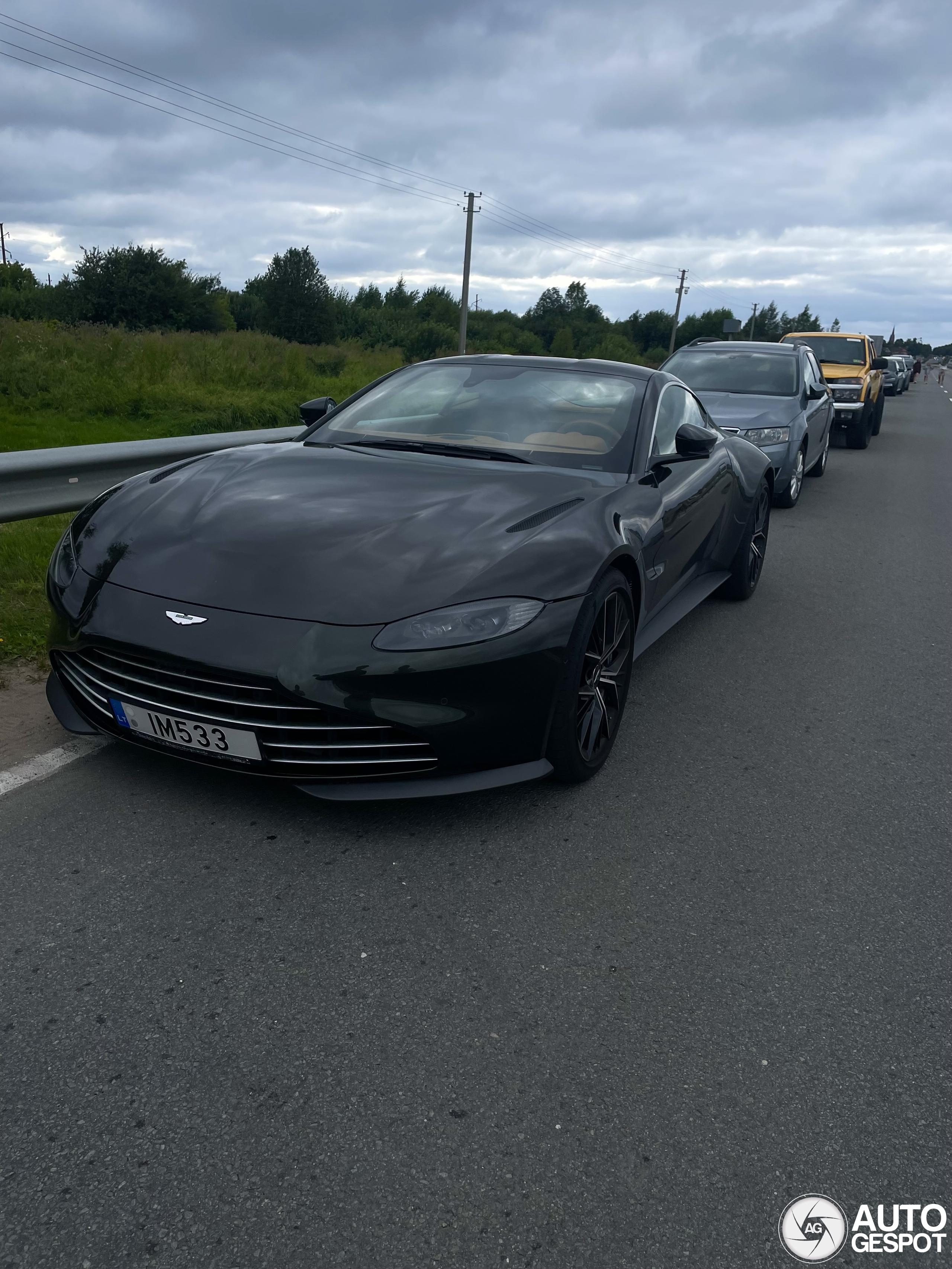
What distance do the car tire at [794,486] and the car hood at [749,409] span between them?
0.41 m

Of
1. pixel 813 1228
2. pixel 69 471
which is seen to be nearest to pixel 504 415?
pixel 69 471

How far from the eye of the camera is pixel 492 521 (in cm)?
333

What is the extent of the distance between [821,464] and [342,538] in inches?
408

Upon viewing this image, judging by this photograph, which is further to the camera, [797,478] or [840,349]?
[840,349]

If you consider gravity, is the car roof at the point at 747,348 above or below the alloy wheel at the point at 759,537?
above

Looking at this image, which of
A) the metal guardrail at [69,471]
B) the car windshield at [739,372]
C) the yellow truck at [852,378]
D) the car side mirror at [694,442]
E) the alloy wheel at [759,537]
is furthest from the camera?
the yellow truck at [852,378]

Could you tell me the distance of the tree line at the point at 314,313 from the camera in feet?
137

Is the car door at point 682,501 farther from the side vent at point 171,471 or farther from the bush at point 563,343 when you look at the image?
the bush at point 563,343

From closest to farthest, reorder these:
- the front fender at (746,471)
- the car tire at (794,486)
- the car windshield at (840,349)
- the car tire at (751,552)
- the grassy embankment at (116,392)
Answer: the front fender at (746,471), the car tire at (751,552), the grassy embankment at (116,392), the car tire at (794,486), the car windshield at (840,349)

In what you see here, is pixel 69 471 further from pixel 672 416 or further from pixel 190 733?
pixel 672 416

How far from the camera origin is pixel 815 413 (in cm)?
1062

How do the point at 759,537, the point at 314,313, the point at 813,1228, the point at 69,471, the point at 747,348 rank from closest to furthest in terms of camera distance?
the point at 813,1228, the point at 69,471, the point at 759,537, the point at 747,348, the point at 314,313

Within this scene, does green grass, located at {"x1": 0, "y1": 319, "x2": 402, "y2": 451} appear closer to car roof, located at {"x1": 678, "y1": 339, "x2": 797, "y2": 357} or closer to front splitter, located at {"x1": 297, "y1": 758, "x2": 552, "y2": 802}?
car roof, located at {"x1": 678, "y1": 339, "x2": 797, "y2": 357}

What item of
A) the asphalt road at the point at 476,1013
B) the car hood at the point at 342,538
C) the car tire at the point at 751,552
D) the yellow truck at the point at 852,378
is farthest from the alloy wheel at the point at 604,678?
the yellow truck at the point at 852,378
